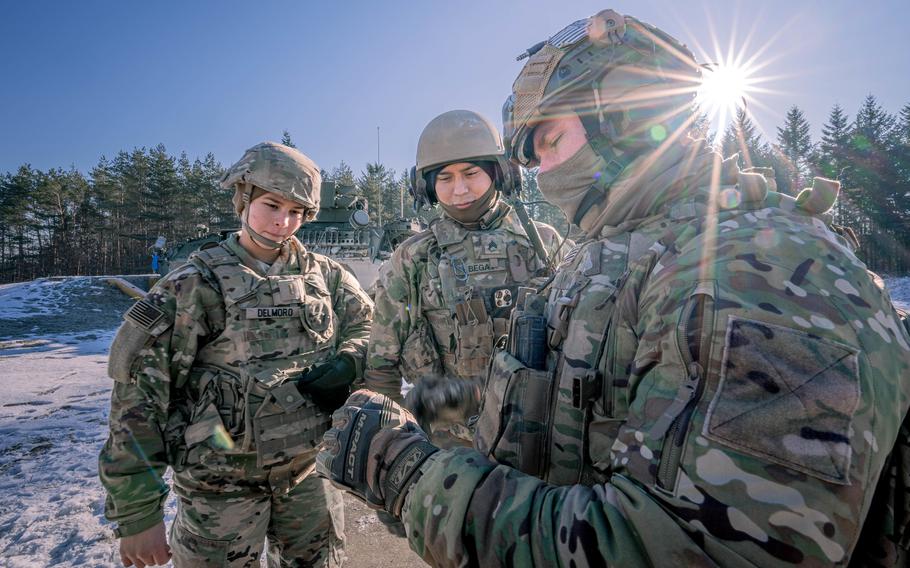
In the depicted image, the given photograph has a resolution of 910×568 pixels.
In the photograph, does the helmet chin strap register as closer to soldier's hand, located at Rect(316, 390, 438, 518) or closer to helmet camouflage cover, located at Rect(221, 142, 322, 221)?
helmet camouflage cover, located at Rect(221, 142, 322, 221)

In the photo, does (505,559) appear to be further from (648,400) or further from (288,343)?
(288,343)

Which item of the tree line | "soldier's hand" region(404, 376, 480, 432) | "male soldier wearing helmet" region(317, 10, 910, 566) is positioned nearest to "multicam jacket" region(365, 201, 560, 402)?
"soldier's hand" region(404, 376, 480, 432)

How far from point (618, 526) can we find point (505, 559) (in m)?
0.25

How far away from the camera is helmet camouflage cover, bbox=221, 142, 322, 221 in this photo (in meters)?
2.67

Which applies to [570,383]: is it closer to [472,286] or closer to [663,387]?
[663,387]

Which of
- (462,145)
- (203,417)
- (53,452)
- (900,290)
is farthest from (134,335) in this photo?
(900,290)

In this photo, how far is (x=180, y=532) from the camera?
2.36 meters

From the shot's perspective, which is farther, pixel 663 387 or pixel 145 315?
pixel 145 315

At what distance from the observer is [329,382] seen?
258cm

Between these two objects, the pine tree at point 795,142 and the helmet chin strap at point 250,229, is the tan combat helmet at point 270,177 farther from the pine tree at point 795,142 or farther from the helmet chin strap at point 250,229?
the pine tree at point 795,142

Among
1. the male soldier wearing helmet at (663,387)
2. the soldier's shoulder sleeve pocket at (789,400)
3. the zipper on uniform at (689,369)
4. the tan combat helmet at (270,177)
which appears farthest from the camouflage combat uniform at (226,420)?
the soldier's shoulder sleeve pocket at (789,400)

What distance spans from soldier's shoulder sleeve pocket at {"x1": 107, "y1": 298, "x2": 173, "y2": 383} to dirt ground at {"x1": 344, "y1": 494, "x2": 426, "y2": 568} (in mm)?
2029

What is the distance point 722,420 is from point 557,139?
3.60ft

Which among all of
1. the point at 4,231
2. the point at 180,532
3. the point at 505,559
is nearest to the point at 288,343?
the point at 180,532
